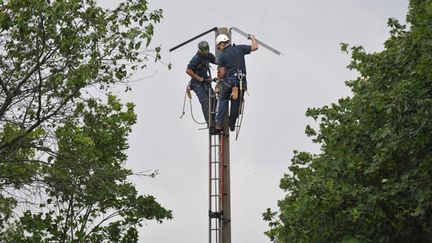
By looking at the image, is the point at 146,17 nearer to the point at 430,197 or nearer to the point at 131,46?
the point at 131,46

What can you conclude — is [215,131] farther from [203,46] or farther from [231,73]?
[203,46]

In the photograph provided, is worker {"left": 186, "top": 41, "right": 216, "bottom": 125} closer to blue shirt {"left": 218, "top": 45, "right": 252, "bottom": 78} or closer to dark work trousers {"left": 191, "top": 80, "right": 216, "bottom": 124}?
dark work trousers {"left": 191, "top": 80, "right": 216, "bottom": 124}

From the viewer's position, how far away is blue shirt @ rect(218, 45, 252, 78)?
56.5 ft

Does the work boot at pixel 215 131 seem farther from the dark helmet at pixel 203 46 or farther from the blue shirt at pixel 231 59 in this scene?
the dark helmet at pixel 203 46

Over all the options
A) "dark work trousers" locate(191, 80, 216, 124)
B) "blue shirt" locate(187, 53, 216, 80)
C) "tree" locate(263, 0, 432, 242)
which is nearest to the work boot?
"dark work trousers" locate(191, 80, 216, 124)

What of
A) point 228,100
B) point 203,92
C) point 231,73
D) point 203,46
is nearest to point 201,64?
point 203,46

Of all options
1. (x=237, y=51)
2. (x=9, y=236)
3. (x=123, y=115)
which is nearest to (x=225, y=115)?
(x=237, y=51)

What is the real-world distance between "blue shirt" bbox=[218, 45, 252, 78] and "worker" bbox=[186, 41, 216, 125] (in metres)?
0.57

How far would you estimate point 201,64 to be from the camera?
58.8 ft

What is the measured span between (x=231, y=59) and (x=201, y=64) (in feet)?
2.85


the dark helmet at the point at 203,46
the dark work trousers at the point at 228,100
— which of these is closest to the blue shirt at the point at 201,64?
the dark helmet at the point at 203,46

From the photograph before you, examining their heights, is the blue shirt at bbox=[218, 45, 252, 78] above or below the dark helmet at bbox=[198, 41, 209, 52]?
below

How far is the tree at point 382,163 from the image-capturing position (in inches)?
766

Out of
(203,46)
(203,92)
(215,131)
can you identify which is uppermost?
(203,46)
